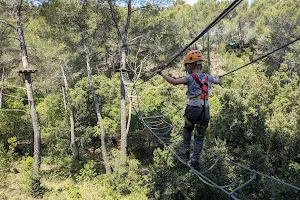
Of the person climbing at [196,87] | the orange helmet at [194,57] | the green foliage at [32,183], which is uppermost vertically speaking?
the orange helmet at [194,57]

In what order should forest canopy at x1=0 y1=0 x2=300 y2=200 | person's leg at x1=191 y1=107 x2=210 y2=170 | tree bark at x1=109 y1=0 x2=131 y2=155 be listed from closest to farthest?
person's leg at x1=191 y1=107 x2=210 y2=170 < forest canopy at x1=0 y1=0 x2=300 y2=200 < tree bark at x1=109 y1=0 x2=131 y2=155

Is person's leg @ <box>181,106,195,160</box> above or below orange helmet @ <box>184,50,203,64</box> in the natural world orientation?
below

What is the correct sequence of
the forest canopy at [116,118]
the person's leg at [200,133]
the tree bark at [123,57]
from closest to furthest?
the person's leg at [200,133], the forest canopy at [116,118], the tree bark at [123,57]

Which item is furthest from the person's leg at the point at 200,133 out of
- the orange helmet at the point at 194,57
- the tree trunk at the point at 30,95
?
the tree trunk at the point at 30,95

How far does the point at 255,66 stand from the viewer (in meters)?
19.5

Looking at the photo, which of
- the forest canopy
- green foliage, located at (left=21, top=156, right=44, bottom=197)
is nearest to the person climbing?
the forest canopy

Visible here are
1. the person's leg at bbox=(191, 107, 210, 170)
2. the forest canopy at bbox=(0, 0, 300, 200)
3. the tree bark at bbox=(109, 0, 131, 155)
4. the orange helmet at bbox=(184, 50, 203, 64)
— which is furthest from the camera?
the tree bark at bbox=(109, 0, 131, 155)

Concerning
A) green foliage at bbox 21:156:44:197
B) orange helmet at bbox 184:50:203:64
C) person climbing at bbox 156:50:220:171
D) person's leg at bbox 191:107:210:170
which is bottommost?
green foliage at bbox 21:156:44:197

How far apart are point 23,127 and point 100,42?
647 cm

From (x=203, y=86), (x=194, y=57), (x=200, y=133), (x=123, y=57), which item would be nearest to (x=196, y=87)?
(x=203, y=86)

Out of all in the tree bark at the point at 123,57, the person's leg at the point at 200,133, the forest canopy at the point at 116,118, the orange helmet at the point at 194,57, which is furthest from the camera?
the tree bark at the point at 123,57

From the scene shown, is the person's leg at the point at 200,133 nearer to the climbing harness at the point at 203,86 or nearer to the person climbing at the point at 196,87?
the person climbing at the point at 196,87

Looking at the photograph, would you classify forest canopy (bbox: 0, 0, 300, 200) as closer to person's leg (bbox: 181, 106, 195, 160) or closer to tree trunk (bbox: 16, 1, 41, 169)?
tree trunk (bbox: 16, 1, 41, 169)

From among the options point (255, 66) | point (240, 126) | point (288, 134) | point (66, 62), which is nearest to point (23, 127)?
point (66, 62)
